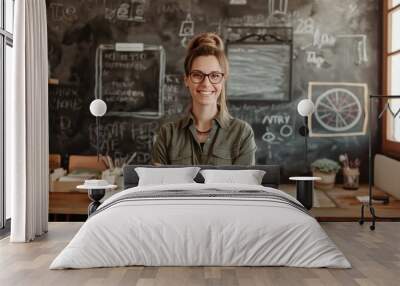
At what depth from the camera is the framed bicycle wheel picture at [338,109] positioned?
7961 millimetres

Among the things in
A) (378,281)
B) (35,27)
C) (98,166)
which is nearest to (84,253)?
(378,281)

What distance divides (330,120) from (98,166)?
2.91 m

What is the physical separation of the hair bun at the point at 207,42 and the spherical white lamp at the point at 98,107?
3.96 ft

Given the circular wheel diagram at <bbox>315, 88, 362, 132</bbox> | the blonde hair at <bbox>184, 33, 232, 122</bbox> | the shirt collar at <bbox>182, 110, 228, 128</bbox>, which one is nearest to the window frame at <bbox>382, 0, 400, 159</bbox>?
the circular wheel diagram at <bbox>315, 88, 362, 132</bbox>

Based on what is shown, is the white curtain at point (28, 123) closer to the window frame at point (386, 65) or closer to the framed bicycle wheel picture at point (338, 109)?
the framed bicycle wheel picture at point (338, 109)

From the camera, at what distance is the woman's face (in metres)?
7.36

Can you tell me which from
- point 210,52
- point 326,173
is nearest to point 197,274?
point 210,52

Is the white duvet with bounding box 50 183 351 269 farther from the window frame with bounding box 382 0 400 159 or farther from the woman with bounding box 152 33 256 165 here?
the window frame with bounding box 382 0 400 159

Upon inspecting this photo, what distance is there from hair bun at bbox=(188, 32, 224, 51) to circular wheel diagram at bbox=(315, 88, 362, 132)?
1418mm

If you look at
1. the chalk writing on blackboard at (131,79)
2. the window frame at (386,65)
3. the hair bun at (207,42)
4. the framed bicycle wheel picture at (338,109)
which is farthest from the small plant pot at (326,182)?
the chalk writing on blackboard at (131,79)

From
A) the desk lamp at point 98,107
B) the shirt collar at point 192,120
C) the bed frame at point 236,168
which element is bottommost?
the bed frame at point 236,168

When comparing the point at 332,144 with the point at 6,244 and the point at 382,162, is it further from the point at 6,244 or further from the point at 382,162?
the point at 6,244

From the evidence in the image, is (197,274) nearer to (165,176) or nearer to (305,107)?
(165,176)

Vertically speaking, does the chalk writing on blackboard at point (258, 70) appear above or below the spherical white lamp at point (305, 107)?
above
